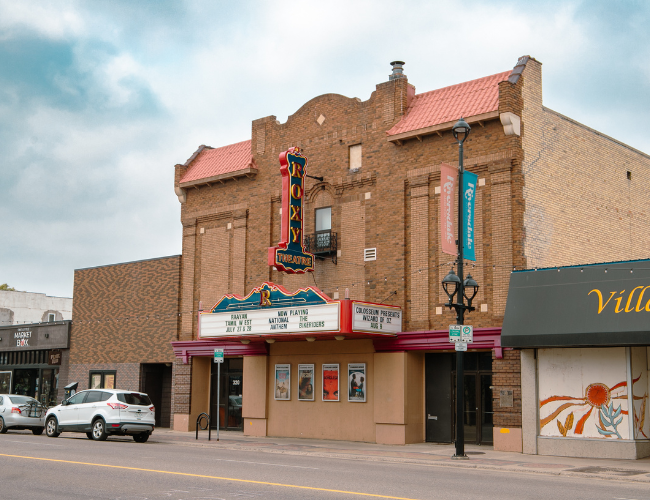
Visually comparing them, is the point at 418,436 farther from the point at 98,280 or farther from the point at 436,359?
the point at 98,280

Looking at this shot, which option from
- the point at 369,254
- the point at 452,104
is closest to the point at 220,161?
the point at 369,254

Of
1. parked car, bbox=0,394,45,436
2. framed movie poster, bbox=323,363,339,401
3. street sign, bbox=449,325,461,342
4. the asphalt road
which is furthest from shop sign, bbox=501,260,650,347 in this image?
parked car, bbox=0,394,45,436

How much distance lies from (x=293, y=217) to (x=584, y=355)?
10297 millimetres

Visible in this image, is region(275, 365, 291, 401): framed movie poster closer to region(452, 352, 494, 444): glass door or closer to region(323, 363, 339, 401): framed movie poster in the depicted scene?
region(323, 363, 339, 401): framed movie poster

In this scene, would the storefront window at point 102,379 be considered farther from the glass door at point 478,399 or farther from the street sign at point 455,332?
the street sign at point 455,332

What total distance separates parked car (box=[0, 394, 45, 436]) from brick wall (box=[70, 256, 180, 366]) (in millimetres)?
5965

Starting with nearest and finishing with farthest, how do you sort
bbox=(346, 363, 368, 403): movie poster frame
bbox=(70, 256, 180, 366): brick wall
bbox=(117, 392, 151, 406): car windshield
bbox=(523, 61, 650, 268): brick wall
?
bbox=(523, 61, 650, 268): brick wall < bbox=(117, 392, 151, 406): car windshield < bbox=(346, 363, 368, 403): movie poster frame < bbox=(70, 256, 180, 366): brick wall

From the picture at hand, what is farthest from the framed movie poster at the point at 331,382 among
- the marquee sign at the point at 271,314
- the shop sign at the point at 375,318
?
the shop sign at the point at 375,318

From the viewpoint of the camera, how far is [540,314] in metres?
19.7

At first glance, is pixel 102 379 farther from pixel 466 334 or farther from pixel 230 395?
pixel 466 334

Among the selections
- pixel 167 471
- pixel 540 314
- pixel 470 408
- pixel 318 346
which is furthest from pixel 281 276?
pixel 167 471

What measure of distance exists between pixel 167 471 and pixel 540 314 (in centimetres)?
1059

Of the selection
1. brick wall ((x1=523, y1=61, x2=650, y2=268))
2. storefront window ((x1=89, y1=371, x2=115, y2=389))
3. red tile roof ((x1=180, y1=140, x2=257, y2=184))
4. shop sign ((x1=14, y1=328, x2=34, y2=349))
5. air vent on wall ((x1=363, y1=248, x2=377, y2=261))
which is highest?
red tile roof ((x1=180, y1=140, x2=257, y2=184))

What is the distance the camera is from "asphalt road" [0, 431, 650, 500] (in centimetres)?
1157
